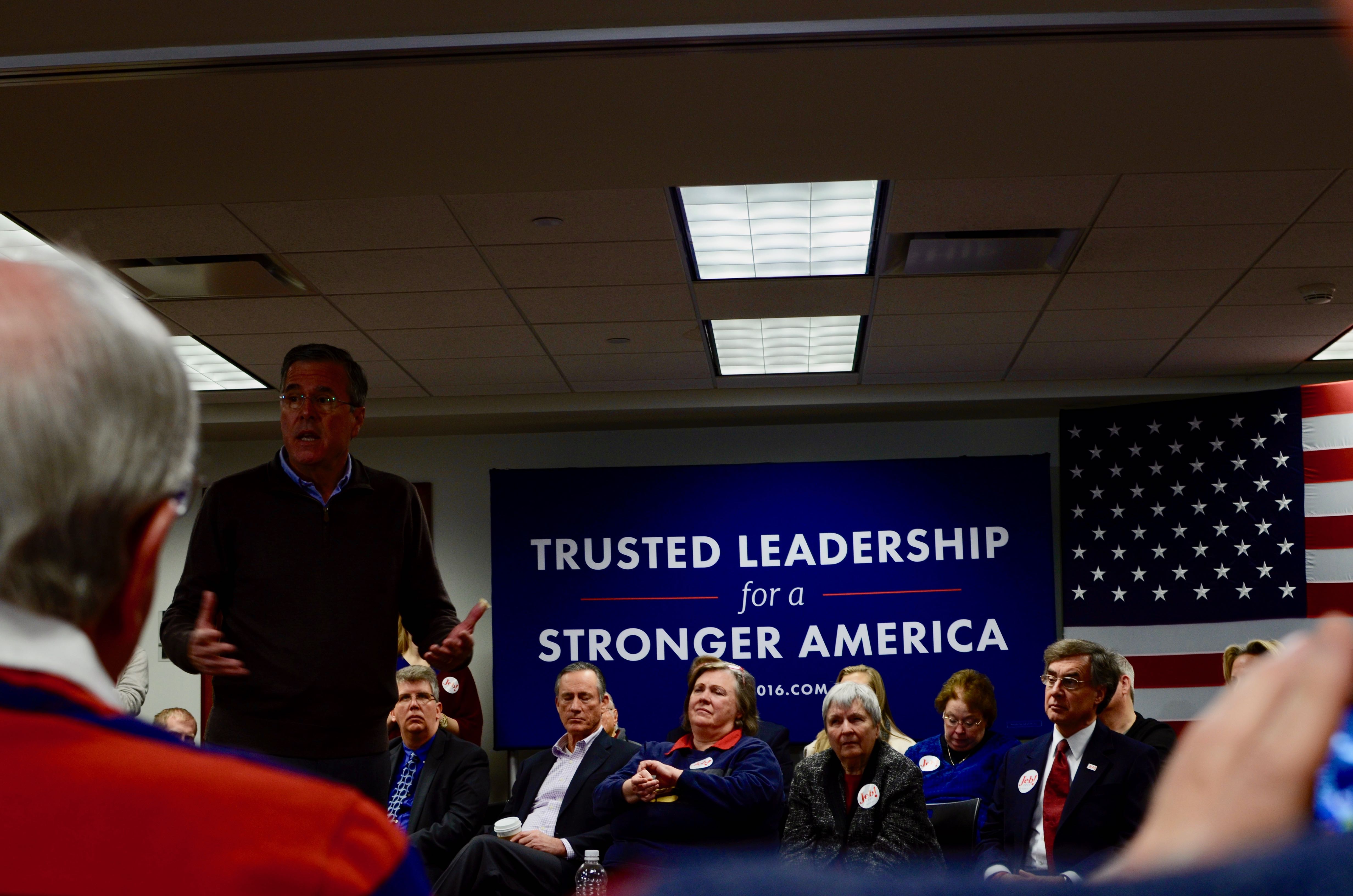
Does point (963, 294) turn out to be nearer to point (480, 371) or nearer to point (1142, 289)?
point (1142, 289)

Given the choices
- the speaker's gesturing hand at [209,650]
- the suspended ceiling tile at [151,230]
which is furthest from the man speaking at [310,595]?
the suspended ceiling tile at [151,230]

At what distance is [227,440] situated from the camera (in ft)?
25.8

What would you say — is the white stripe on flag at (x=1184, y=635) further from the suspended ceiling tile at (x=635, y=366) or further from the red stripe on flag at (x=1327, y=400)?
the suspended ceiling tile at (x=635, y=366)

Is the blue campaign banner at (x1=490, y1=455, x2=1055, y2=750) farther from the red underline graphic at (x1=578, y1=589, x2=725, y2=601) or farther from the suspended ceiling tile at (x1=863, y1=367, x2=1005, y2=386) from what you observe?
the suspended ceiling tile at (x1=863, y1=367, x2=1005, y2=386)

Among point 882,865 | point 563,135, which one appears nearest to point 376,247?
point 563,135

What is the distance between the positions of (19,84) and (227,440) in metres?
4.95

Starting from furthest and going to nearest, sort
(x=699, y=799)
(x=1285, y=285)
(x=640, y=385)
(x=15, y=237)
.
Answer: (x=640, y=385) → (x=1285, y=285) → (x=15, y=237) → (x=699, y=799)

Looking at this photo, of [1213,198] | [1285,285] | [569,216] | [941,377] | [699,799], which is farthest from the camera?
[941,377]

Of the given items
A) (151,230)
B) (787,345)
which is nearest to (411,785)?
(151,230)

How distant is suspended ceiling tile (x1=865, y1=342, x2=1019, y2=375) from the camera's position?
20.5ft

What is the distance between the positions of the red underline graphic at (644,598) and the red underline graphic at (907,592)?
0.75 meters

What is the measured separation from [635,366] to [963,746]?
110 inches

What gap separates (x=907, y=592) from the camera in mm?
7070

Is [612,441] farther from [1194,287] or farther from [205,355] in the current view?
[1194,287]
